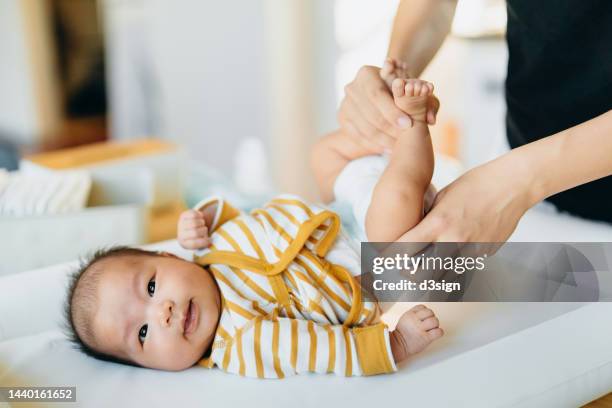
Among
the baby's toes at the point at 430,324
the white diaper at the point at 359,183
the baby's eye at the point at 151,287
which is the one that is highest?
the white diaper at the point at 359,183

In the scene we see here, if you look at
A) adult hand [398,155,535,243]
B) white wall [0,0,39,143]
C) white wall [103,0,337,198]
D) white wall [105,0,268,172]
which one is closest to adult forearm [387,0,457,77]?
adult hand [398,155,535,243]

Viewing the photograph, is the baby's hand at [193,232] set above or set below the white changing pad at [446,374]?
above

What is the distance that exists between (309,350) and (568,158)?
0.82 feet

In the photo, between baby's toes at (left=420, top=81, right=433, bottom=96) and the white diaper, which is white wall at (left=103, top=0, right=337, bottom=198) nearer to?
the white diaper

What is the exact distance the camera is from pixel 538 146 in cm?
51

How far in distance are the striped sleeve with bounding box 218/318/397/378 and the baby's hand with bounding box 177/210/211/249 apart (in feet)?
0.47

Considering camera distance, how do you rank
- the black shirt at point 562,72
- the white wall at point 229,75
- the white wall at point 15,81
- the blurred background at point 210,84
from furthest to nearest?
1. the white wall at point 15,81
2. the white wall at point 229,75
3. the blurred background at point 210,84
4. the black shirt at point 562,72

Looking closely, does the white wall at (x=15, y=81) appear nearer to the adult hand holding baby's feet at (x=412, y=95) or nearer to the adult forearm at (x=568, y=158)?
the adult hand holding baby's feet at (x=412, y=95)

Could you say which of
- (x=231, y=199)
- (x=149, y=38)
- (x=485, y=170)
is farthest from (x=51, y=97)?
(x=485, y=170)

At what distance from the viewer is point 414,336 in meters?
0.52

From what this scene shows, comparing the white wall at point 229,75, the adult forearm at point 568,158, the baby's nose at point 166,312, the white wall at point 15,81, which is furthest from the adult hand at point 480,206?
the white wall at point 15,81

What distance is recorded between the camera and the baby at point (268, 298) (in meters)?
0.52

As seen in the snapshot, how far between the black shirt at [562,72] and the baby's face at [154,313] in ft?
1.21

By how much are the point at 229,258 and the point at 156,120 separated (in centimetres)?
159
